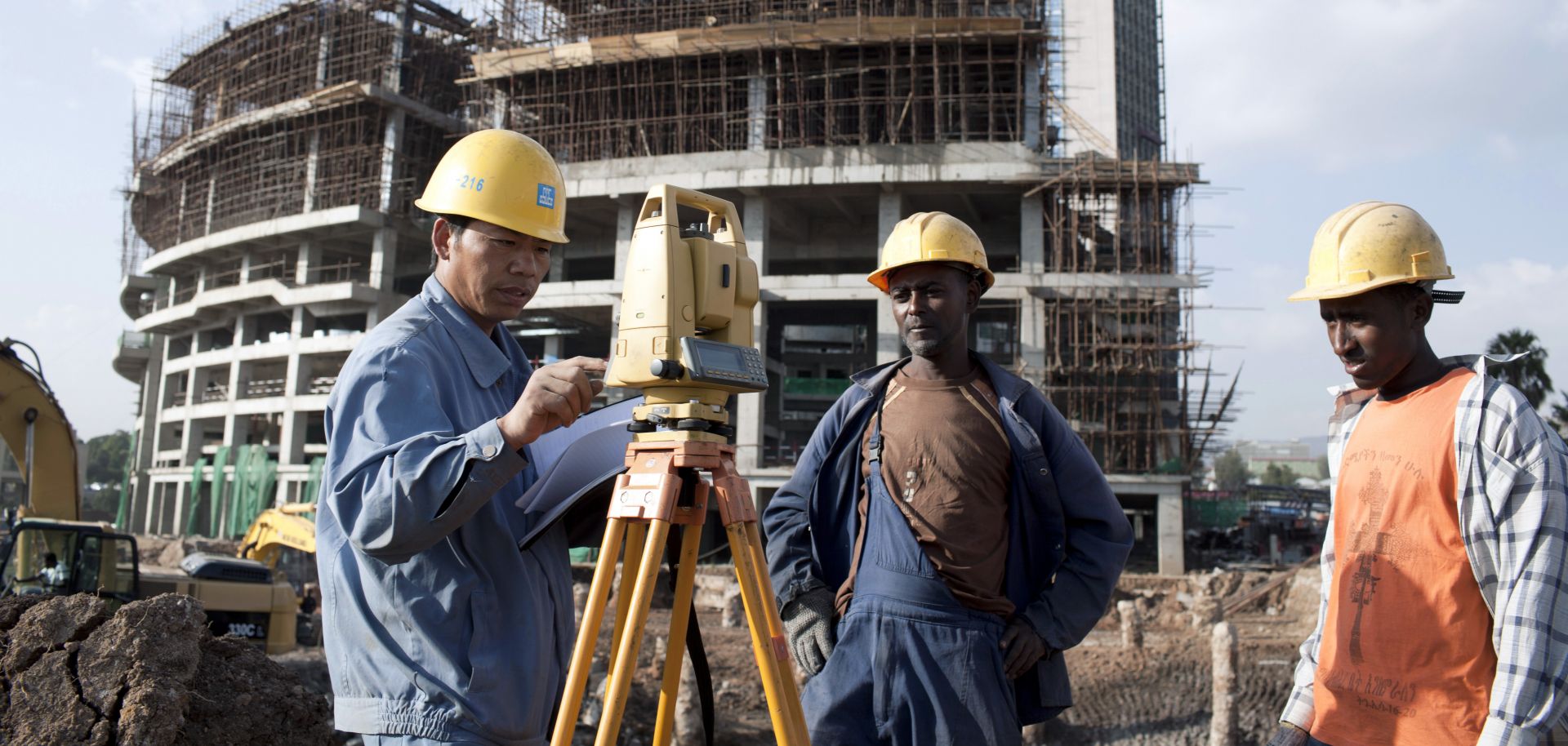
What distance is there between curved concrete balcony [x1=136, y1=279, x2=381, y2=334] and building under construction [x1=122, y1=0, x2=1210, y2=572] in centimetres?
9

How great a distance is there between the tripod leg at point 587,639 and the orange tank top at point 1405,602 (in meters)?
1.62

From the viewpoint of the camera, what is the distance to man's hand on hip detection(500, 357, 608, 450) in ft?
5.22

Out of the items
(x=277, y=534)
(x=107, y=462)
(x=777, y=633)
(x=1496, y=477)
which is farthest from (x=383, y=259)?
(x=107, y=462)

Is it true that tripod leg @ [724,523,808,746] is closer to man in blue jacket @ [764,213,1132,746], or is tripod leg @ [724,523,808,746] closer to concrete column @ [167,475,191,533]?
man in blue jacket @ [764,213,1132,746]

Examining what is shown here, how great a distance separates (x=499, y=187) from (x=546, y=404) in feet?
1.73

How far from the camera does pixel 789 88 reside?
25.7 metres

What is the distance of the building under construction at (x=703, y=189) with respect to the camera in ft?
77.6

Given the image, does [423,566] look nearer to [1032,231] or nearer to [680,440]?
[680,440]

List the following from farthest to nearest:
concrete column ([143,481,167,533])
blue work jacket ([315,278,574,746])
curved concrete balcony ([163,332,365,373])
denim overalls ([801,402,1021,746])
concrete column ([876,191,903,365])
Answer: concrete column ([143,481,167,533])
curved concrete balcony ([163,332,365,373])
concrete column ([876,191,903,365])
denim overalls ([801,402,1021,746])
blue work jacket ([315,278,574,746])

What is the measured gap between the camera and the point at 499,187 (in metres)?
1.90

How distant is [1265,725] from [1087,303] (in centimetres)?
1420

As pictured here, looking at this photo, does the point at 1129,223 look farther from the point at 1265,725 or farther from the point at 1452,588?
the point at 1452,588

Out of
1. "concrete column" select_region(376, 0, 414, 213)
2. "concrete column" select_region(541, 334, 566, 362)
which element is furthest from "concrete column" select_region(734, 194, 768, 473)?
"concrete column" select_region(376, 0, 414, 213)

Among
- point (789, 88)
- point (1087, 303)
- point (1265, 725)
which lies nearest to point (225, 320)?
point (789, 88)
